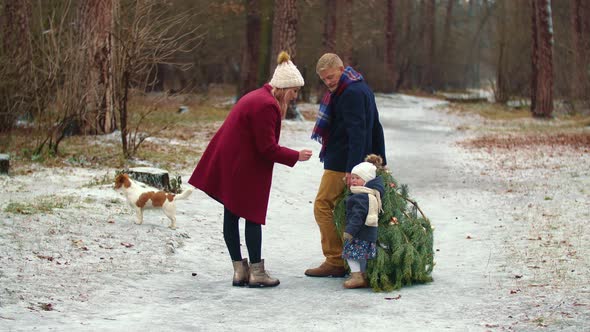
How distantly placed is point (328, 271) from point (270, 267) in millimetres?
817

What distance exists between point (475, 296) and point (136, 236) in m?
3.72

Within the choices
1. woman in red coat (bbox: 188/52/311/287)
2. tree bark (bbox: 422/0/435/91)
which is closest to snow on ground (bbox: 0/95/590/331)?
woman in red coat (bbox: 188/52/311/287)

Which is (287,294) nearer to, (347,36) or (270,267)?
(270,267)

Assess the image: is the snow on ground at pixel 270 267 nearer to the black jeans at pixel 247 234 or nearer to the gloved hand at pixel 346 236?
the black jeans at pixel 247 234

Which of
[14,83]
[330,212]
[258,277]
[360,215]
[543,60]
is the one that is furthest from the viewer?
[543,60]

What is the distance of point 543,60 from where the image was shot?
1155 inches

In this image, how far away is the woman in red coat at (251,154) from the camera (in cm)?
686

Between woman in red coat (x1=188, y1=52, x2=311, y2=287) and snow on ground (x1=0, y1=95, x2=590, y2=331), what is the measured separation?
76cm

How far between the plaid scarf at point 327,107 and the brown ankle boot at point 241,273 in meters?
1.19

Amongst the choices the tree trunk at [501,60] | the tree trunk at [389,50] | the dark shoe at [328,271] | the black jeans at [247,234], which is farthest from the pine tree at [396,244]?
the tree trunk at [389,50]

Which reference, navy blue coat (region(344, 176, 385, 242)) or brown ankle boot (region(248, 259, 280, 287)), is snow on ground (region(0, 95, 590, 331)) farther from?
navy blue coat (region(344, 176, 385, 242))

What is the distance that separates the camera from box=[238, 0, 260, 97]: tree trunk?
3038 cm

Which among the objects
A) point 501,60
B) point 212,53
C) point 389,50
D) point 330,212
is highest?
point 389,50

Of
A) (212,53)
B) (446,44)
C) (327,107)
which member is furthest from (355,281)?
(446,44)
